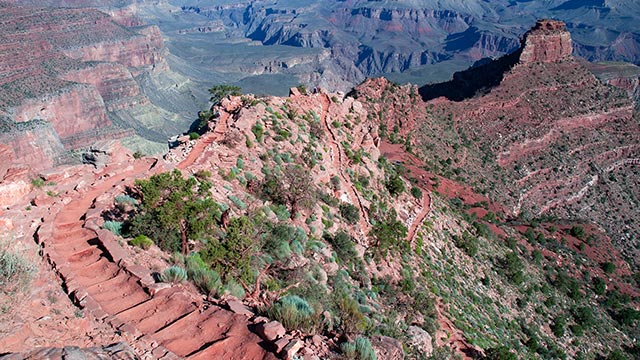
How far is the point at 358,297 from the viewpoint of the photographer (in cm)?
2000

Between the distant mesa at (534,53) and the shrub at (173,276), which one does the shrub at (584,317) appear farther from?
the distant mesa at (534,53)

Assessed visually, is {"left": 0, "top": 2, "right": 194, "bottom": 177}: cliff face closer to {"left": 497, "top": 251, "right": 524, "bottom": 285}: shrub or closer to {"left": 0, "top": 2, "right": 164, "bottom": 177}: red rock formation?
{"left": 0, "top": 2, "right": 164, "bottom": 177}: red rock formation

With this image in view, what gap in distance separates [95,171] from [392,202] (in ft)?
66.1

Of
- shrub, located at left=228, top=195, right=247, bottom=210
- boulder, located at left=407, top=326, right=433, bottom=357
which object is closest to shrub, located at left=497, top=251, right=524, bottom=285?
boulder, located at left=407, top=326, right=433, bottom=357

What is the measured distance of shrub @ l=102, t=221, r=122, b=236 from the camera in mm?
16531

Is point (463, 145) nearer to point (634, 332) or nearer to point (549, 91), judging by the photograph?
point (549, 91)

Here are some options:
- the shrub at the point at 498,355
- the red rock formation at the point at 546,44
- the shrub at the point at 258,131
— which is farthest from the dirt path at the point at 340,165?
the red rock formation at the point at 546,44

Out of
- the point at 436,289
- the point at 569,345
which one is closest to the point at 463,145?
the point at 569,345

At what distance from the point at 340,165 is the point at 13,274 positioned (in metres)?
22.9

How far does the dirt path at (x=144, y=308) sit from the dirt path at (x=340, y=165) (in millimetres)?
15922

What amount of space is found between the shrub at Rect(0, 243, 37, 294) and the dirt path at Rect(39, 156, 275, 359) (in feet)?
4.07

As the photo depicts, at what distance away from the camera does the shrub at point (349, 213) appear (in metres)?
27.3

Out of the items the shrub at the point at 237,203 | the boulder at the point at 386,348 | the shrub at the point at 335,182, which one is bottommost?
the shrub at the point at 335,182

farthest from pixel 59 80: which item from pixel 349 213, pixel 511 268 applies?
A: pixel 511 268
